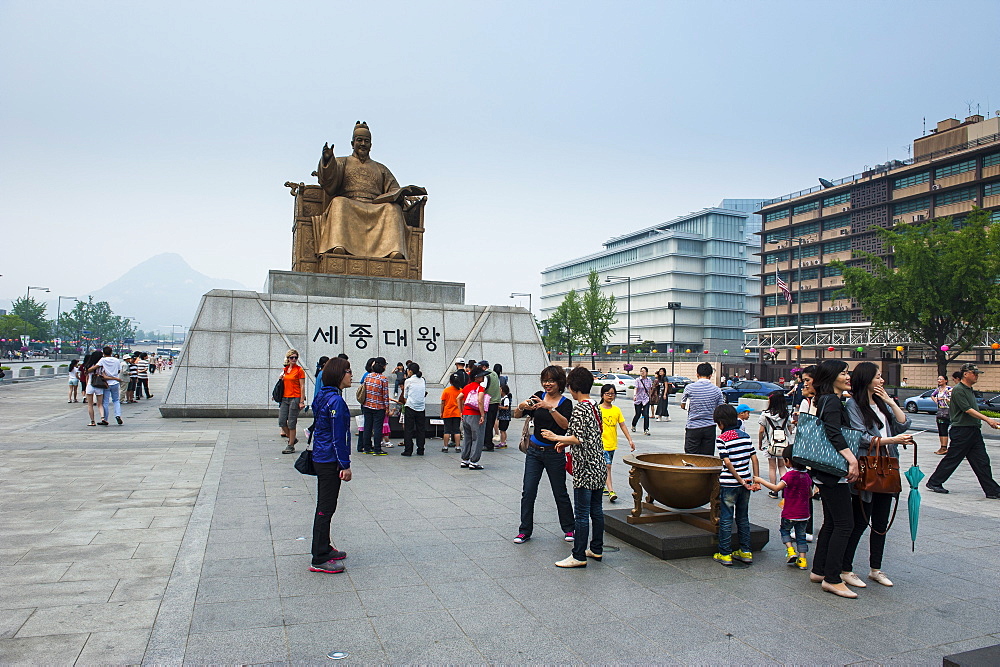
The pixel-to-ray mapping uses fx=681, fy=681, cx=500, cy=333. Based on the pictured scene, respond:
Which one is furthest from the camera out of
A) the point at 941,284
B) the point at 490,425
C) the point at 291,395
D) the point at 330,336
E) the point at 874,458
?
the point at 941,284

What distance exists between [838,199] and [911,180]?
7.59m

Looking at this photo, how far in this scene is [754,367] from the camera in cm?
4684

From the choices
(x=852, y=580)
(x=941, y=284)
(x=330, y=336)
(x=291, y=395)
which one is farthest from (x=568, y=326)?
(x=852, y=580)

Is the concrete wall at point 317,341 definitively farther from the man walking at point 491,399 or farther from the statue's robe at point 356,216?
the man walking at point 491,399

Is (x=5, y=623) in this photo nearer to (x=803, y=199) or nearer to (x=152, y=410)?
(x=152, y=410)

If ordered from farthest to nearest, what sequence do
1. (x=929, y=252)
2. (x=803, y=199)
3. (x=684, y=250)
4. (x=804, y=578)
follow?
(x=684, y=250)
(x=803, y=199)
(x=929, y=252)
(x=804, y=578)

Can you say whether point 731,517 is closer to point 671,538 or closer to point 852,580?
point 671,538

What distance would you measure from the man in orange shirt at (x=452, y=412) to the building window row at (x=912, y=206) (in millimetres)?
52423

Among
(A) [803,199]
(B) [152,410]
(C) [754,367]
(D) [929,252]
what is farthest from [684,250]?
(B) [152,410]

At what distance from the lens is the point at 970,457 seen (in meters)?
9.00

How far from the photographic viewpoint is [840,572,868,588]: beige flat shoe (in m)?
4.95

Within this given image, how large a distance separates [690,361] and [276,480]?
174 feet

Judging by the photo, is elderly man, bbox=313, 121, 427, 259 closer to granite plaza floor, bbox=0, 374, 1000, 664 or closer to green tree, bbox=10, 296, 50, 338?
granite plaza floor, bbox=0, 374, 1000, 664

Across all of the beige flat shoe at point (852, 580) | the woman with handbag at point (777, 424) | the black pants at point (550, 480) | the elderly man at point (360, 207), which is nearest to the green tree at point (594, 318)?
the elderly man at point (360, 207)
